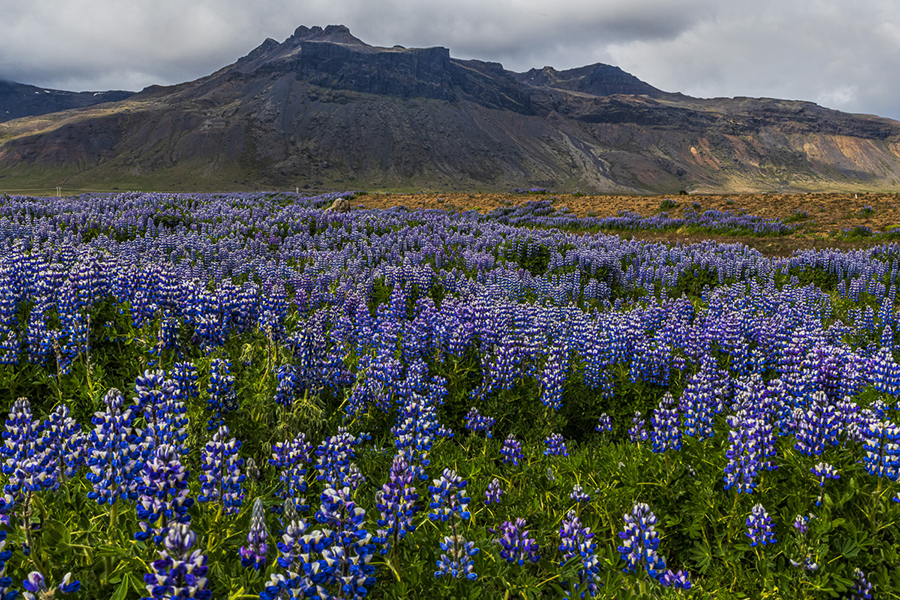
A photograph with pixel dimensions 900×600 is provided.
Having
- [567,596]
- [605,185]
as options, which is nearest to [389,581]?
[567,596]

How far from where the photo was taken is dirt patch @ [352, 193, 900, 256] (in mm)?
19734

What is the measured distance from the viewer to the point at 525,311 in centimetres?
790

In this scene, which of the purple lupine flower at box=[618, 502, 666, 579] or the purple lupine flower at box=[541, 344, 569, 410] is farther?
the purple lupine flower at box=[541, 344, 569, 410]

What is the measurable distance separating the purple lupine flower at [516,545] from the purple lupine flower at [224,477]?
1751mm

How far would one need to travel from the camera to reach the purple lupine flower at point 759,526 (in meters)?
3.43

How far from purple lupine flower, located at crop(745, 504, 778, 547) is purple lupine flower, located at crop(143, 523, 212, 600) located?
3498 millimetres

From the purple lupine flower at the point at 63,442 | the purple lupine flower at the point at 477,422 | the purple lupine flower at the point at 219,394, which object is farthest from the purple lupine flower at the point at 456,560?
the purple lupine flower at the point at 219,394

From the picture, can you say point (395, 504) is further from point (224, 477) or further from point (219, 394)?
point (219, 394)

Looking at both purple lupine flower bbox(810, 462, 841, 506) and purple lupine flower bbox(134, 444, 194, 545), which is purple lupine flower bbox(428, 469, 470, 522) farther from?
purple lupine flower bbox(810, 462, 841, 506)

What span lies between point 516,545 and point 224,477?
1.98m

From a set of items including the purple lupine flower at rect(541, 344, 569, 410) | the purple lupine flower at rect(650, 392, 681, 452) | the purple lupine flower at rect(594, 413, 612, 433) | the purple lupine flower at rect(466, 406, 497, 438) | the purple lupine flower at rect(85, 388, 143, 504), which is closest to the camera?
the purple lupine flower at rect(85, 388, 143, 504)

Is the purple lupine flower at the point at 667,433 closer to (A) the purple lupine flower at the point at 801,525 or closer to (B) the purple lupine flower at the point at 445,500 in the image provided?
(A) the purple lupine flower at the point at 801,525

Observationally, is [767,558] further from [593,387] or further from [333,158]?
[333,158]

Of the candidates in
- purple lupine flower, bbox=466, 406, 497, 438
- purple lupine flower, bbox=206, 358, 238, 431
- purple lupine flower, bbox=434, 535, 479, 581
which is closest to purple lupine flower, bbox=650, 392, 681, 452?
purple lupine flower, bbox=466, 406, 497, 438
